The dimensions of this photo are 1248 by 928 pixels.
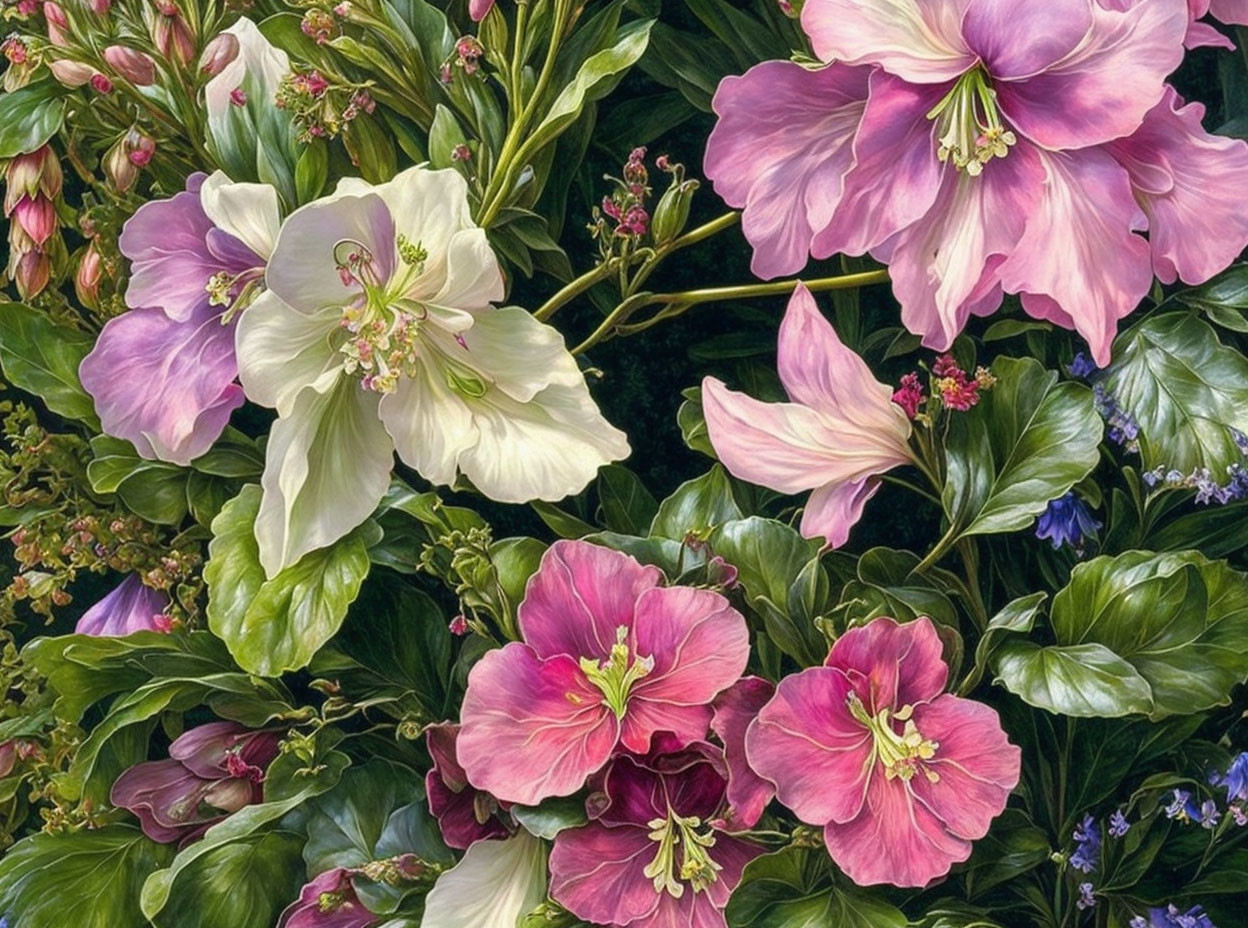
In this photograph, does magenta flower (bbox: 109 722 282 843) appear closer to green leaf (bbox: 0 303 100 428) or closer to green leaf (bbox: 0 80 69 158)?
green leaf (bbox: 0 303 100 428)

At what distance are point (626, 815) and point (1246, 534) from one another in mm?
269

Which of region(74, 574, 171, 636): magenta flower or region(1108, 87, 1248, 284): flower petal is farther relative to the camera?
region(74, 574, 171, 636): magenta flower

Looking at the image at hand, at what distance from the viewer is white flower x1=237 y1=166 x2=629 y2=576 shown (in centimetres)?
62

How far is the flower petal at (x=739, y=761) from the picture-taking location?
0.61 m

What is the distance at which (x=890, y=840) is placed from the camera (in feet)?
1.99

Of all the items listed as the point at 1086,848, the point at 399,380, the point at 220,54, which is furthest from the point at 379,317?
the point at 1086,848

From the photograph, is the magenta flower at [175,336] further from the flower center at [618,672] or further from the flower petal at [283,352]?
the flower center at [618,672]

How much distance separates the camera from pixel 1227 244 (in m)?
0.60

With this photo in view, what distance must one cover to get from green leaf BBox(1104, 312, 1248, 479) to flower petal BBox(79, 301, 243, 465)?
0.36 m

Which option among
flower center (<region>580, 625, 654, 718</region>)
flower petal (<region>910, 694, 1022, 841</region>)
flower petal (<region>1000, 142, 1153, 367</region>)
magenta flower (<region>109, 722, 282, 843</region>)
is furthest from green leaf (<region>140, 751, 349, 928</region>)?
flower petal (<region>1000, 142, 1153, 367</region>)

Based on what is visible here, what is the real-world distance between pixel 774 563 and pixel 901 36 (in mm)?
208

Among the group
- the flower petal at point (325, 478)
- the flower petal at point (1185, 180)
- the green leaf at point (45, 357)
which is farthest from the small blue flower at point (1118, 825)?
the green leaf at point (45, 357)

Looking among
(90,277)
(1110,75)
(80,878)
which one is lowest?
(80,878)

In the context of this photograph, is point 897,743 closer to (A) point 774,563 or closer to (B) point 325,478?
(A) point 774,563
